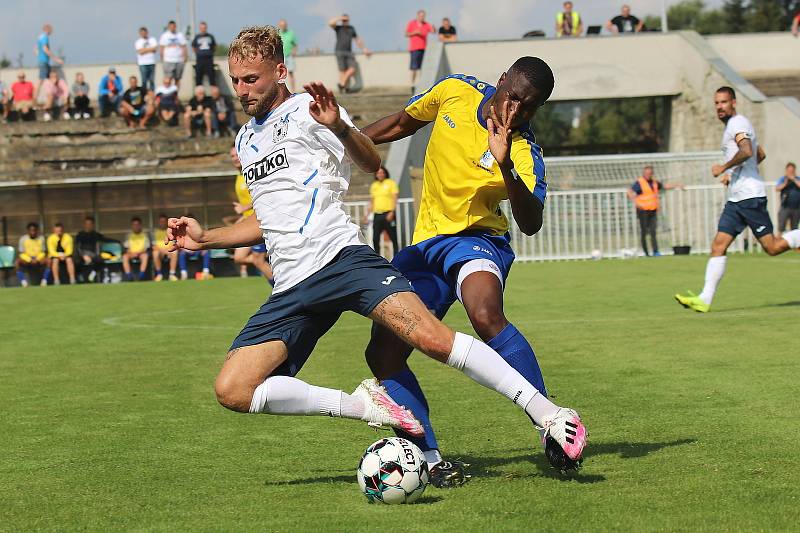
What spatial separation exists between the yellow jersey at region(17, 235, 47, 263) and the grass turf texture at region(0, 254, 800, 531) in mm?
13047

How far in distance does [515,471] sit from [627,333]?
6.13 m

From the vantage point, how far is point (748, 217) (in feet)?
42.4

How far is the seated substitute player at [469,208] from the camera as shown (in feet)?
18.8

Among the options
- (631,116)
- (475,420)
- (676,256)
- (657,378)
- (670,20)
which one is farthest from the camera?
(670,20)

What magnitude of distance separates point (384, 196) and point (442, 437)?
17088 mm

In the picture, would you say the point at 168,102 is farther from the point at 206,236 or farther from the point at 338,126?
the point at 338,126

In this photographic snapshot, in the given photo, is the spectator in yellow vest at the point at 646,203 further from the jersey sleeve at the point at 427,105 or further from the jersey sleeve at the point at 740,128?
the jersey sleeve at the point at 427,105

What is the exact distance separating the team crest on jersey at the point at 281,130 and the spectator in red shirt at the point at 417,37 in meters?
26.8

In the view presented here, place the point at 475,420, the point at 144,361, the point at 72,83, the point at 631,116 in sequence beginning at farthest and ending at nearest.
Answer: the point at 631,116
the point at 72,83
the point at 144,361
the point at 475,420

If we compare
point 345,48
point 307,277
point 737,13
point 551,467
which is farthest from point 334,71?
point 737,13

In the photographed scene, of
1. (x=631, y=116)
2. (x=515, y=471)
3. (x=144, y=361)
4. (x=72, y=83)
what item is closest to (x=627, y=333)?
(x=144, y=361)

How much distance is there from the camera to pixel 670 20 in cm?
11706

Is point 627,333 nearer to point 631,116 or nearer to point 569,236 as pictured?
point 569,236

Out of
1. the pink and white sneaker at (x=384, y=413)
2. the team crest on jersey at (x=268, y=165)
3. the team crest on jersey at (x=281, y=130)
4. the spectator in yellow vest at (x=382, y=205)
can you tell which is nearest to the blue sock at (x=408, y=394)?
the pink and white sneaker at (x=384, y=413)
